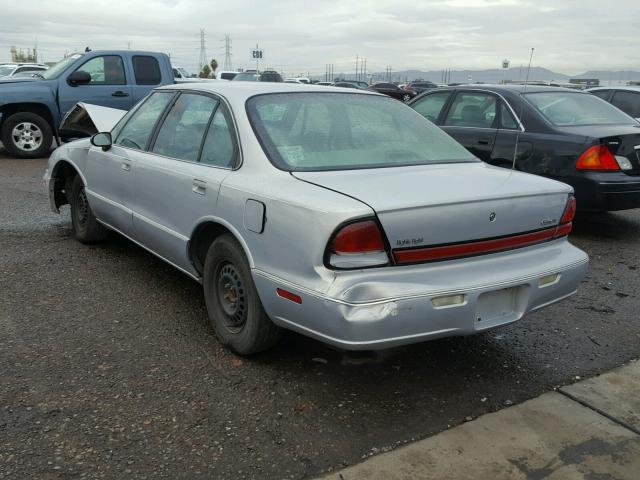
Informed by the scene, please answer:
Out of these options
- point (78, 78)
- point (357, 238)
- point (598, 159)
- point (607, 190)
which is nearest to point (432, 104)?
point (598, 159)

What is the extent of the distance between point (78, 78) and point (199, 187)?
8360mm

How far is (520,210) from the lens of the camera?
307cm

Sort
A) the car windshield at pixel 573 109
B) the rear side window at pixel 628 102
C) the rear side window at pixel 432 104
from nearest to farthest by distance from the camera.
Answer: the car windshield at pixel 573 109, the rear side window at pixel 432 104, the rear side window at pixel 628 102

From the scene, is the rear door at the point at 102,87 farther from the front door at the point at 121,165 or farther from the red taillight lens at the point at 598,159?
the red taillight lens at the point at 598,159

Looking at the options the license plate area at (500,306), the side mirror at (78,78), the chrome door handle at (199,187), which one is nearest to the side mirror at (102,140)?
the chrome door handle at (199,187)

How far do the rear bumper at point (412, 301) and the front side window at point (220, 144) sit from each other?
0.82 m

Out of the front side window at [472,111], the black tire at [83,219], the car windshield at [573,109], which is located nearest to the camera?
the black tire at [83,219]

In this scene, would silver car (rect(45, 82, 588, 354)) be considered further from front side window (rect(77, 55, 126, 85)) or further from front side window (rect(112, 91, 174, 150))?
front side window (rect(77, 55, 126, 85))

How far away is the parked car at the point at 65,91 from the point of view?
1066cm

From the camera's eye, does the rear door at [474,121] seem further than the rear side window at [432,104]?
No

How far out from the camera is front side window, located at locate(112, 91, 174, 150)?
443 centimetres

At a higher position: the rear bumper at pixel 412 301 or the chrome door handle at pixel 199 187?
the chrome door handle at pixel 199 187

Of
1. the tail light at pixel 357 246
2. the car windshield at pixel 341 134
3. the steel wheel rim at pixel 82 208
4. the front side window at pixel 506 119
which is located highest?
the car windshield at pixel 341 134

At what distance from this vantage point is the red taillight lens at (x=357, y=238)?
2669 millimetres
